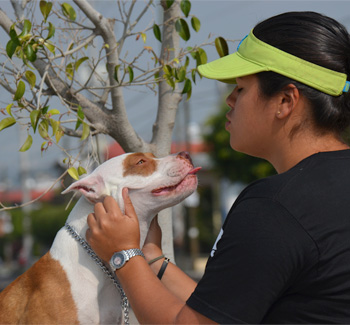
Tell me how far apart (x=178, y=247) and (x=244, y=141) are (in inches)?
1278

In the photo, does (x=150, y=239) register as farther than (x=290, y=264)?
Yes

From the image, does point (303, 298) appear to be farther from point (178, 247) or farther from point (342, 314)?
point (178, 247)

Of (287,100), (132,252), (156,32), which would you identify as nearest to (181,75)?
(156,32)

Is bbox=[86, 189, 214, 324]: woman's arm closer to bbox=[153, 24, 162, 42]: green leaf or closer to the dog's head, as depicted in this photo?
the dog's head

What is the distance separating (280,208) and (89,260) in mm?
1282

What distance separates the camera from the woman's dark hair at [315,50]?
187 cm

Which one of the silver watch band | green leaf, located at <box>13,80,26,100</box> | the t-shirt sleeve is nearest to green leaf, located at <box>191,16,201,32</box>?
green leaf, located at <box>13,80,26,100</box>

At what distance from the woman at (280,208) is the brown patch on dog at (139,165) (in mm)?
589

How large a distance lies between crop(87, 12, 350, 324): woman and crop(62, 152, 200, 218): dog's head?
0.48 meters

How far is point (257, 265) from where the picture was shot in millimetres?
1592

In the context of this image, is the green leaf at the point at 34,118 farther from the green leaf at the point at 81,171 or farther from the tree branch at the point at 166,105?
the tree branch at the point at 166,105

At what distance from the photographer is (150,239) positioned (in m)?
2.64

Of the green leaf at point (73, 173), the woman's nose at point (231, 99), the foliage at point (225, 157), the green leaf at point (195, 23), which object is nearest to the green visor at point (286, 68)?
the woman's nose at point (231, 99)

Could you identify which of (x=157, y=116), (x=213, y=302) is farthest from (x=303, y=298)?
(x=157, y=116)
